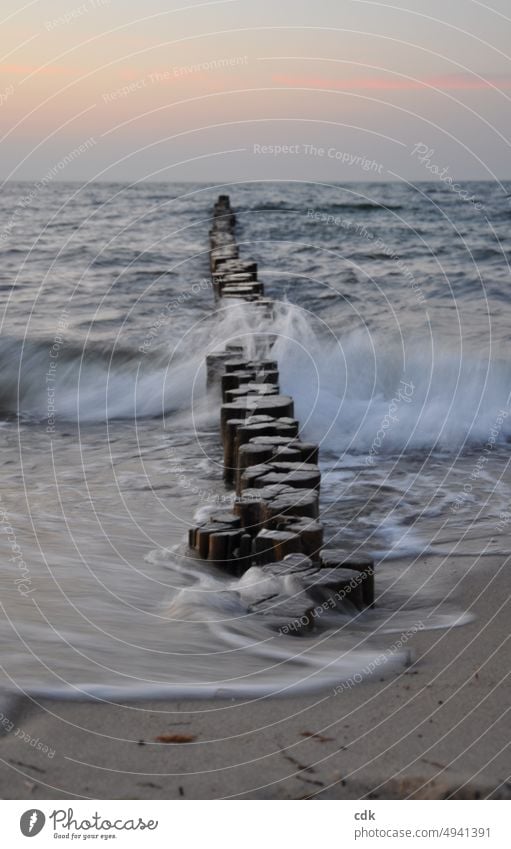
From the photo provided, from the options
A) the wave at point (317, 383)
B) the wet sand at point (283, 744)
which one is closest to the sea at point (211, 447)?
the wave at point (317, 383)

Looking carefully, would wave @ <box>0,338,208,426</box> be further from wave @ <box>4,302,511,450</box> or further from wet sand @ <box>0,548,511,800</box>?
wet sand @ <box>0,548,511,800</box>

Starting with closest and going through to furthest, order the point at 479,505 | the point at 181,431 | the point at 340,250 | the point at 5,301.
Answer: the point at 479,505 → the point at 181,431 → the point at 5,301 → the point at 340,250

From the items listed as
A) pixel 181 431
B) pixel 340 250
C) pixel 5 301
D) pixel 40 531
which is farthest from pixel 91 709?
pixel 340 250

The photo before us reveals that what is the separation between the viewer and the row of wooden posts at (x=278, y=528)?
3.97 m

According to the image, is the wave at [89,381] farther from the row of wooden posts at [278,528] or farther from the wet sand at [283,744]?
the wet sand at [283,744]

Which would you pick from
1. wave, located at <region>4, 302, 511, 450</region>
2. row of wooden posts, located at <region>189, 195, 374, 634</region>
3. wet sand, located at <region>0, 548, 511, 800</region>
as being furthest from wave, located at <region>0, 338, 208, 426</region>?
wet sand, located at <region>0, 548, 511, 800</region>

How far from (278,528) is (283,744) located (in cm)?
152

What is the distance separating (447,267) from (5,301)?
6.87 metres

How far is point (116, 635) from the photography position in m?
3.86

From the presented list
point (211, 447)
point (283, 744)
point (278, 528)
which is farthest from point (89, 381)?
point (283, 744)

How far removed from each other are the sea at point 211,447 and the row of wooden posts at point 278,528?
0.22 ft

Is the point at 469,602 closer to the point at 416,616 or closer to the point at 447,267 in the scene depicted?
the point at 416,616

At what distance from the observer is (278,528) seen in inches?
174

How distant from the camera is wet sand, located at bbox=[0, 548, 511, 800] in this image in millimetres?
2727
